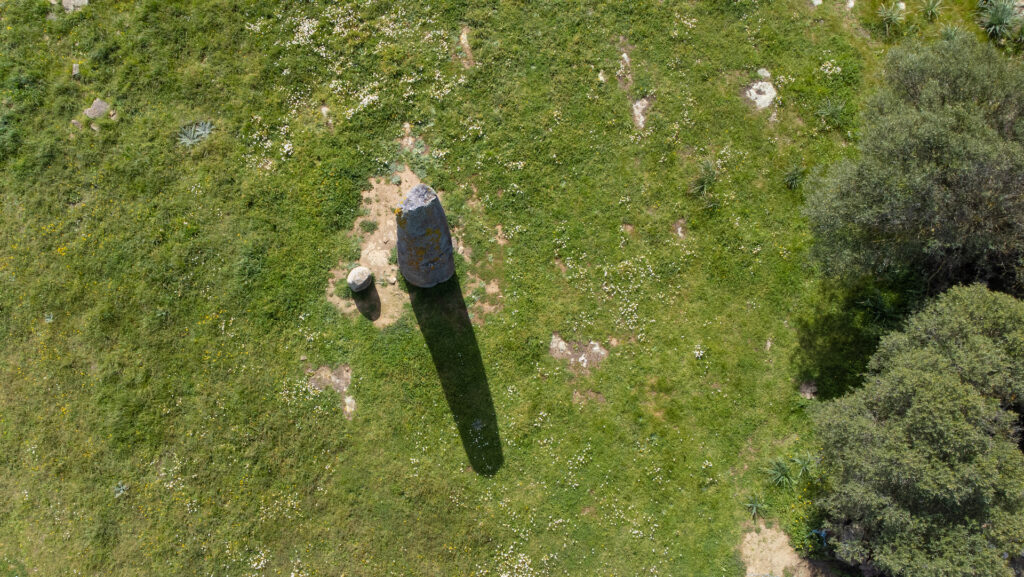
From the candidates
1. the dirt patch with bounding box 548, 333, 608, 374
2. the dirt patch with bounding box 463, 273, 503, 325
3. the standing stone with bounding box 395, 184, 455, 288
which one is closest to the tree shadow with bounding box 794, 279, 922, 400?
the dirt patch with bounding box 548, 333, 608, 374

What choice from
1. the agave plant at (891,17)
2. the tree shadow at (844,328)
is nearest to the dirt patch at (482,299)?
the tree shadow at (844,328)

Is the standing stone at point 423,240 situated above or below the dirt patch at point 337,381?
above

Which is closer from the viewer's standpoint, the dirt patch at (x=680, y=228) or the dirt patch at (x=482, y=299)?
the dirt patch at (x=482, y=299)

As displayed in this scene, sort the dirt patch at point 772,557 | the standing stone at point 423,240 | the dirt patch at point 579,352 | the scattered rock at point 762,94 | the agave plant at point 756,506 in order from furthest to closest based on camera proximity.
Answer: the scattered rock at point 762,94
the dirt patch at point 579,352
the agave plant at point 756,506
the dirt patch at point 772,557
the standing stone at point 423,240

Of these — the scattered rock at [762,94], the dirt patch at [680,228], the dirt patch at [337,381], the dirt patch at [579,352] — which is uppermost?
the scattered rock at [762,94]

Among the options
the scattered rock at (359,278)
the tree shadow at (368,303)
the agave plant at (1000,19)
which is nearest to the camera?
the scattered rock at (359,278)

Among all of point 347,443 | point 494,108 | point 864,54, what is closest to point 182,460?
point 347,443

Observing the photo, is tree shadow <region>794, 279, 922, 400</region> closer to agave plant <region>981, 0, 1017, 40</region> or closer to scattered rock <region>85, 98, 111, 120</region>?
agave plant <region>981, 0, 1017, 40</region>

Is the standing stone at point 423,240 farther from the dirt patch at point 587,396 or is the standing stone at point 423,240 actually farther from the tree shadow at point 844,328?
the tree shadow at point 844,328

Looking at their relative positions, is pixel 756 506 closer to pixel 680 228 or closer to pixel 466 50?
pixel 680 228
